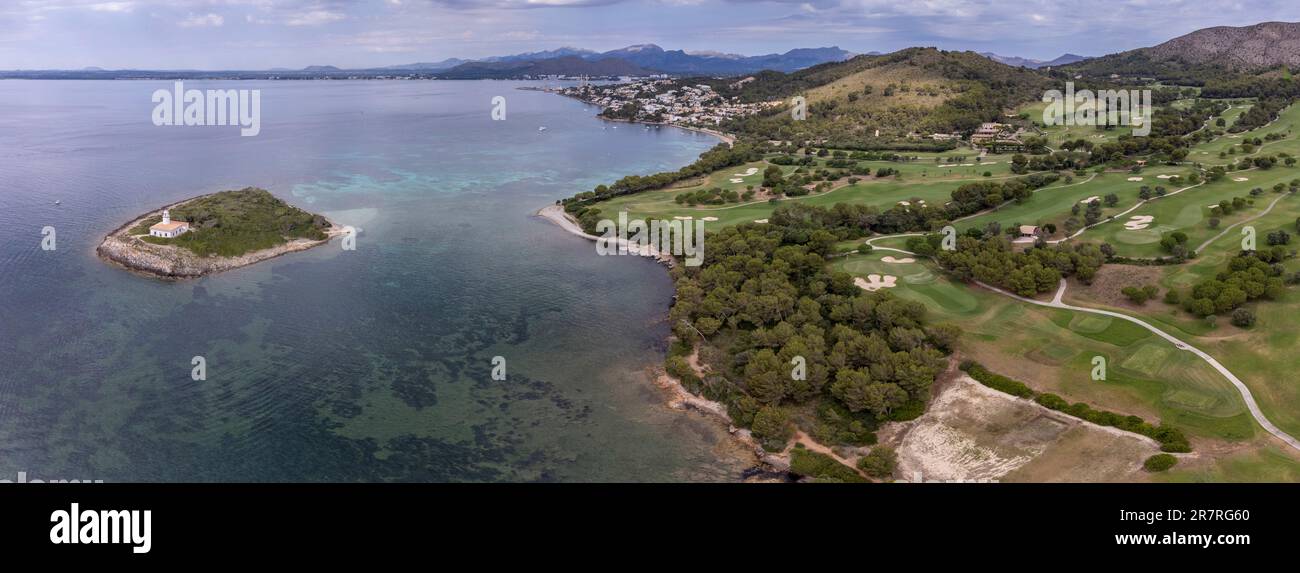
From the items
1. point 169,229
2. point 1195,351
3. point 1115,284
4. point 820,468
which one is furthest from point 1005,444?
point 169,229

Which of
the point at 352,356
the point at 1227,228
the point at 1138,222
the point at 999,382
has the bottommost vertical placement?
the point at 999,382

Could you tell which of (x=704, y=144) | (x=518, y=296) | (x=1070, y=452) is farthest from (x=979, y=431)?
(x=704, y=144)

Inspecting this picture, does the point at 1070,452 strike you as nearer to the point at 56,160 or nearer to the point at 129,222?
the point at 129,222

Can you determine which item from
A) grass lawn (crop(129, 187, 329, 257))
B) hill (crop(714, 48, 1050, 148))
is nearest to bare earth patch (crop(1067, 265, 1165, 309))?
hill (crop(714, 48, 1050, 148))

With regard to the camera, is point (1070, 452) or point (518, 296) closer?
point (1070, 452)

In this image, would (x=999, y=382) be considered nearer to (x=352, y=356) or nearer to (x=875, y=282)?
(x=875, y=282)

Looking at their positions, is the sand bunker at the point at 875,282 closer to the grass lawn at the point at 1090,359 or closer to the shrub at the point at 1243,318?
the grass lawn at the point at 1090,359
